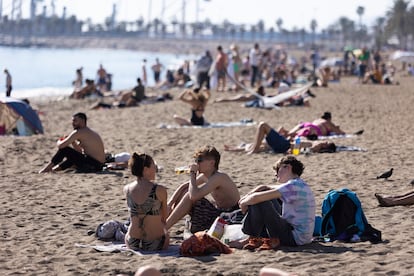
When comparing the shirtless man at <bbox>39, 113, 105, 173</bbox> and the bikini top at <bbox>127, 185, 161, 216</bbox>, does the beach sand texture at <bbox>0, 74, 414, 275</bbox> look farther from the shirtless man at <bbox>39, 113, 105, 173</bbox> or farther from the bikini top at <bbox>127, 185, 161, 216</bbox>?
the bikini top at <bbox>127, 185, 161, 216</bbox>

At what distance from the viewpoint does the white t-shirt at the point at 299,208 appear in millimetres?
5969

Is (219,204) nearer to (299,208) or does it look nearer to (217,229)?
(217,229)

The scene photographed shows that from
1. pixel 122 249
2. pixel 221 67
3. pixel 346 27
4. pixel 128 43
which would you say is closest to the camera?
pixel 122 249

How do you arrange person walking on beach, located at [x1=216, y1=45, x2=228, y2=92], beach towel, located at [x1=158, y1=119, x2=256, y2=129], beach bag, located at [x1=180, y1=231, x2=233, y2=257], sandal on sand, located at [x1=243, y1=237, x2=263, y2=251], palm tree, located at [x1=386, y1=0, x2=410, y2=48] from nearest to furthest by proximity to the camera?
beach bag, located at [x1=180, y1=231, x2=233, y2=257], sandal on sand, located at [x1=243, y1=237, x2=263, y2=251], beach towel, located at [x1=158, y1=119, x2=256, y2=129], person walking on beach, located at [x1=216, y1=45, x2=228, y2=92], palm tree, located at [x1=386, y1=0, x2=410, y2=48]

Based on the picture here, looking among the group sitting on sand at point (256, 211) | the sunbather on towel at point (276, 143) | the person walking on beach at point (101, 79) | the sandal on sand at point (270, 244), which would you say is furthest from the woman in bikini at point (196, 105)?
the person walking on beach at point (101, 79)

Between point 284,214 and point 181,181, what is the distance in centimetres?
361

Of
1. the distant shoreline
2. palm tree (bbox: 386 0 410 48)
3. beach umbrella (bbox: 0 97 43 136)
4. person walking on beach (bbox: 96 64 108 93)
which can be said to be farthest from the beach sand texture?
→ the distant shoreline

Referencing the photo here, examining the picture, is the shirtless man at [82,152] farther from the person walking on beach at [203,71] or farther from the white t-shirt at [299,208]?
the person walking on beach at [203,71]

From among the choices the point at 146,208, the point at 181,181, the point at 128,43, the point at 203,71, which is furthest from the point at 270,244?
the point at 128,43

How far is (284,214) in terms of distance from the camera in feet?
19.9

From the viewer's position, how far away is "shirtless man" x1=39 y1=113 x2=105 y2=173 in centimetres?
1006

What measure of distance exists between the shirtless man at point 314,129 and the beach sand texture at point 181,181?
291mm

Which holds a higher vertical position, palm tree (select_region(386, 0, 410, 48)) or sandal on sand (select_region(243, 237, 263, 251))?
palm tree (select_region(386, 0, 410, 48))

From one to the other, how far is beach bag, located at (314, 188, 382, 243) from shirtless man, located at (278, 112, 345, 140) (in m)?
5.63
